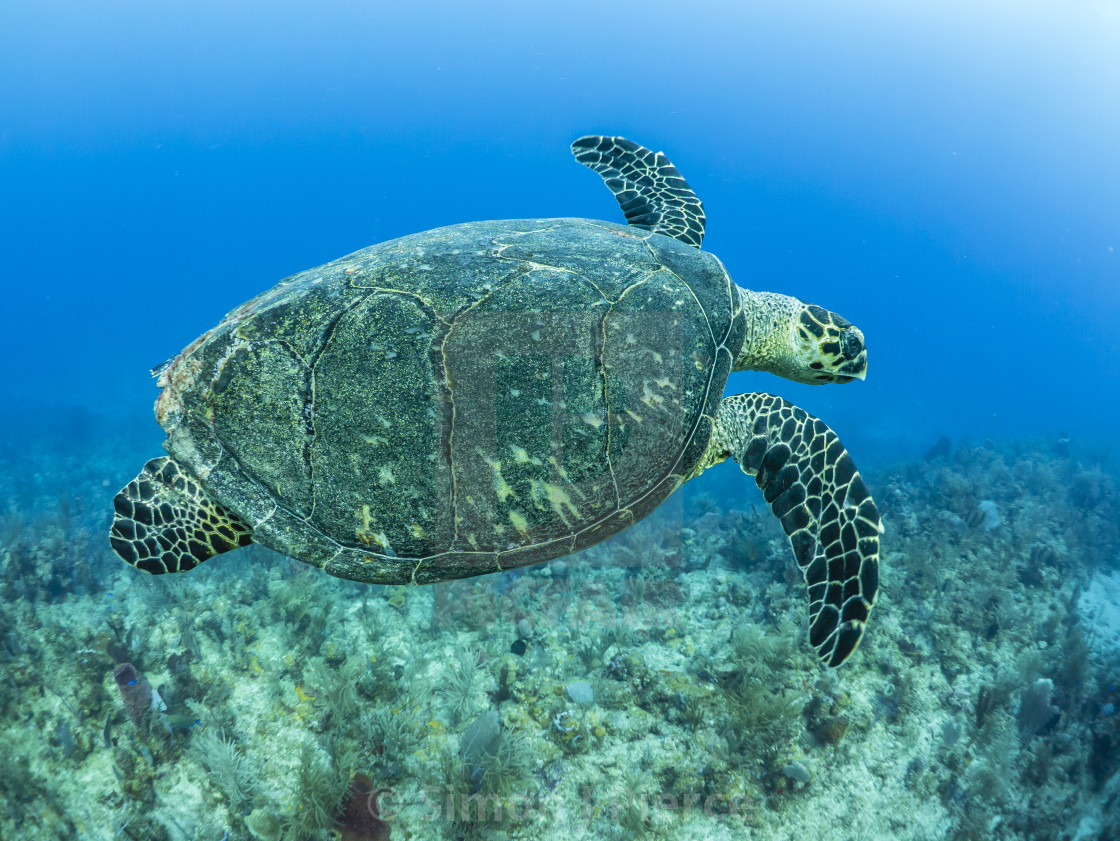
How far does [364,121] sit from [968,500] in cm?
9151

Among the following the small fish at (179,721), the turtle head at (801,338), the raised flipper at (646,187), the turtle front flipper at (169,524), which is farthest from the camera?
the raised flipper at (646,187)

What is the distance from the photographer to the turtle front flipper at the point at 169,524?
274 centimetres

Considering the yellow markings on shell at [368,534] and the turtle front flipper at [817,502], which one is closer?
the yellow markings on shell at [368,534]

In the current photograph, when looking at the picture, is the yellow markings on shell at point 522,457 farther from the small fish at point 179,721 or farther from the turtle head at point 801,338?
the small fish at point 179,721

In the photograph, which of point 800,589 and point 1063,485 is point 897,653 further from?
point 1063,485

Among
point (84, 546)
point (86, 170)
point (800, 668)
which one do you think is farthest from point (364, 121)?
point (800, 668)

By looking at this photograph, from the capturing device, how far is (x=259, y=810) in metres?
3.12

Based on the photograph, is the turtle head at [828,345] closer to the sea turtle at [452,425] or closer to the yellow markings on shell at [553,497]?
the sea turtle at [452,425]

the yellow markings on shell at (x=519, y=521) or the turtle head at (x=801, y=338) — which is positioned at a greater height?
the turtle head at (x=801, y=338)

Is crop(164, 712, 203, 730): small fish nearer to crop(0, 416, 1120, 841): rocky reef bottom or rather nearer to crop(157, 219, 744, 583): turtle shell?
crop(0, 416, 1120, 841): rocky reef bottom

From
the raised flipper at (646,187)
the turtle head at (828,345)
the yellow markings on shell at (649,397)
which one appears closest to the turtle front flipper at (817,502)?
the yellow markings on shell at (649,397)

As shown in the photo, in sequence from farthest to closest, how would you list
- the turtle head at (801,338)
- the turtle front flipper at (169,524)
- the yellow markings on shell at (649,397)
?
the turtle head at (801,338), the turtle front flipper at (169,524), the yellow markings on shell at (649,397)

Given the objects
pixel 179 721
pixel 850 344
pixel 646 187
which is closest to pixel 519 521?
pixel 850 344

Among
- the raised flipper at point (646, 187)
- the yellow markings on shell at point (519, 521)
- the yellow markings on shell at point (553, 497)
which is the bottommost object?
the yellow markings on shell at point (519, 521)
